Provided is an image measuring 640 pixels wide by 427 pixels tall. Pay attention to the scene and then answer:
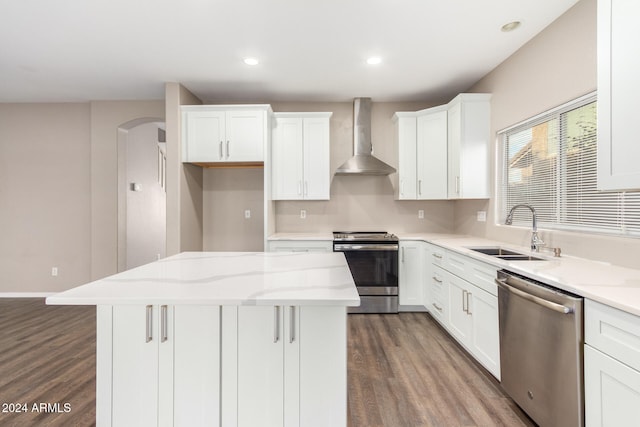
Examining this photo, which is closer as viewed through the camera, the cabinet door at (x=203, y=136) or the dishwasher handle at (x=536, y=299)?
the dishwasher handle at (x=536, y=299)

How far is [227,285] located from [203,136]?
9.02 feet

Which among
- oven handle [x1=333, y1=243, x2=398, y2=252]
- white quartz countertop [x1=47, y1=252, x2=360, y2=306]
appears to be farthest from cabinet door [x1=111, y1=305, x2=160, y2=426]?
oven handle [x1=333, y1=243, x2=398, y2=252]

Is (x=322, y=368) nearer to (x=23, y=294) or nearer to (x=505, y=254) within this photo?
(x=505, y=254)

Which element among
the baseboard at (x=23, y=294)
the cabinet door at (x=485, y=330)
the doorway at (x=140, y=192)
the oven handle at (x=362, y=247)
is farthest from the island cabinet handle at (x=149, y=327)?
the baseboard at (x=23, y=294)

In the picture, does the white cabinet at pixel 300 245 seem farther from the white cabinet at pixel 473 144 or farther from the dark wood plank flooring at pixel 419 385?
the white cabinet at pixel 473 144

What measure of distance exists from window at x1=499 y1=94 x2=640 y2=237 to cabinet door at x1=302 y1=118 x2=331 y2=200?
1.95 meters

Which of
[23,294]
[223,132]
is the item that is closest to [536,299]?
[223,132]

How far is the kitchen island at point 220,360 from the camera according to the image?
1239mm

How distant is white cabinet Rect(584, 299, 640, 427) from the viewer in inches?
45.1

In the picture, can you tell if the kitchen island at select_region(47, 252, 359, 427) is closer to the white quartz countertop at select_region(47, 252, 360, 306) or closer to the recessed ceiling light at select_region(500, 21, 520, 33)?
the white quartz countertop at select_region(47, 252, 360, 306)

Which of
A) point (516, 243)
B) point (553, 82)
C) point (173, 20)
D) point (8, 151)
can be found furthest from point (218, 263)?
point (8, 151)

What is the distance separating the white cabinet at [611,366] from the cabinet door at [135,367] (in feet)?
6.00

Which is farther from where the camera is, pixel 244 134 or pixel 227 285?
pixel 244 134

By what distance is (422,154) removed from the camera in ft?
12.6
